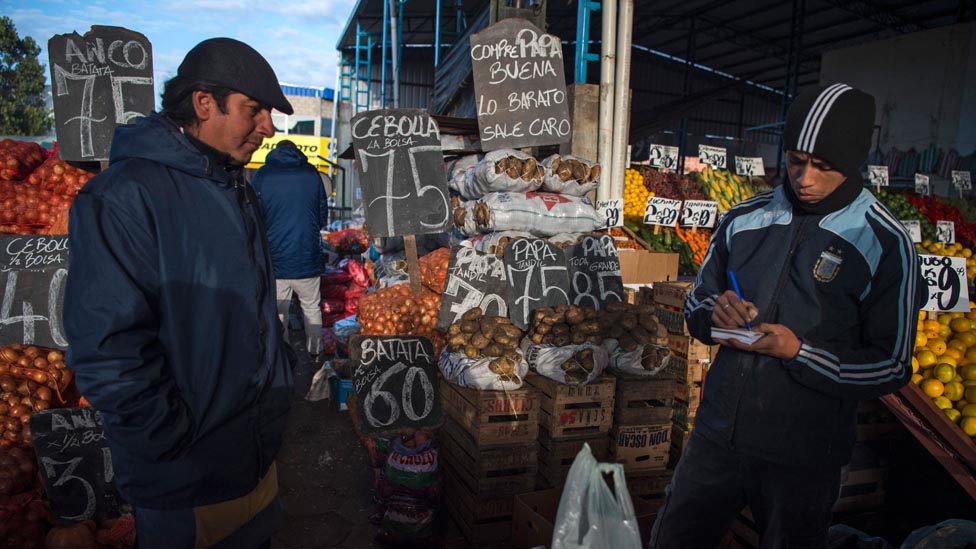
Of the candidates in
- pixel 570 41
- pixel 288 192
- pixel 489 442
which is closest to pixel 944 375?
pixel 489 442

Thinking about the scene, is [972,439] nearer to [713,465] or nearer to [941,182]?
[713,465]

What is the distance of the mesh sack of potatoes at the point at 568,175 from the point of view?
4688 millimetres

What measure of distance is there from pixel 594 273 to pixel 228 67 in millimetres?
3181

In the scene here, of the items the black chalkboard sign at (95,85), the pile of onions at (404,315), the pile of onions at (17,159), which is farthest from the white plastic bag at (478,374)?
the pile of onions at (17,159)

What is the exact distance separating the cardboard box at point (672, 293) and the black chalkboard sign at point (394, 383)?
191 cm

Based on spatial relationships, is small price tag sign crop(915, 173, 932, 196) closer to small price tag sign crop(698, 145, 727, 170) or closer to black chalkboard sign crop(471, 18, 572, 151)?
small price tag sign crop(698, 145, 727, 170)

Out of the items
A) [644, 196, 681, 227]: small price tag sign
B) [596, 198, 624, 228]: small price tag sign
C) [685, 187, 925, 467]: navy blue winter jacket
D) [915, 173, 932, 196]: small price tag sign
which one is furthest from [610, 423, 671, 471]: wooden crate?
[915, 173, 932, 196]: small price tag sign

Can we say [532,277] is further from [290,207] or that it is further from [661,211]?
[661,211]

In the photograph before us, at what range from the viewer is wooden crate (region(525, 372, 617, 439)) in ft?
10.4

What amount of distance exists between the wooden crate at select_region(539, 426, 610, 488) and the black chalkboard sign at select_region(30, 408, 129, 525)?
2191 mm

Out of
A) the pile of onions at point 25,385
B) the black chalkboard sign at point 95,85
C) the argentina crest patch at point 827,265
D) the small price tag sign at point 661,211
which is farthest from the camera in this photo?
the small price tag sign at point 661,211

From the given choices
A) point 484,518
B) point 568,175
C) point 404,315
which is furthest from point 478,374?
point 568,175

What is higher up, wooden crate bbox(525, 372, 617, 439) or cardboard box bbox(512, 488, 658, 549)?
wooden crate bbox(525, 372, 617, 439)

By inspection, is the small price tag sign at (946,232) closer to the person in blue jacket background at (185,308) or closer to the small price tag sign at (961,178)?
the small price tag sign at (961,178)
